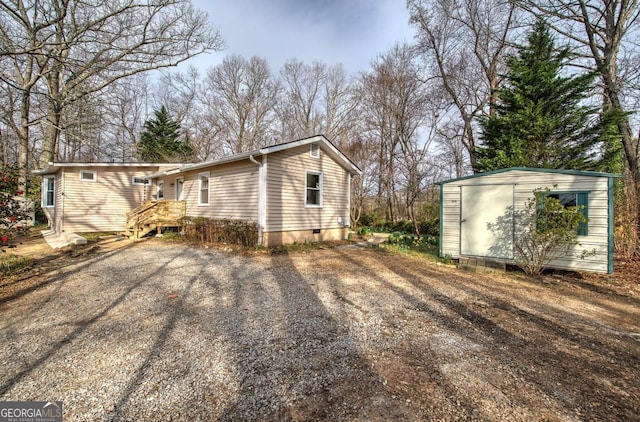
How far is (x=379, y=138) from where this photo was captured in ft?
68.6

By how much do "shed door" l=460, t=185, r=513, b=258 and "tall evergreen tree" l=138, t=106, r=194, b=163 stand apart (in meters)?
22.9

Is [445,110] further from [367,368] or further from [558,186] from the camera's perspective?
[367,368]

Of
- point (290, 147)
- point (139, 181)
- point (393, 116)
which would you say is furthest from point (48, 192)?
point (393, 116)

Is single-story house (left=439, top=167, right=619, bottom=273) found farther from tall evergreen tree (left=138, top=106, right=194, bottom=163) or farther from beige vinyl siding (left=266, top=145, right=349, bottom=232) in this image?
tall evergreen tree (left=138, top=106, right=194, bottom=163)

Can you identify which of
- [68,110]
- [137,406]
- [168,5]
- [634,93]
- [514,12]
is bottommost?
[137,406]

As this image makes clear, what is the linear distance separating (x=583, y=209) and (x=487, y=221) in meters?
1.86

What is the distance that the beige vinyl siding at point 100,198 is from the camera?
12.8m

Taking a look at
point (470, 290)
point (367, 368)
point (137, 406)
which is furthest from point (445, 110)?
point (137, 406)

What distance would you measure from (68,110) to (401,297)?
20.8 m

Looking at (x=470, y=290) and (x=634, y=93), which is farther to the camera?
(x=634, y=93)

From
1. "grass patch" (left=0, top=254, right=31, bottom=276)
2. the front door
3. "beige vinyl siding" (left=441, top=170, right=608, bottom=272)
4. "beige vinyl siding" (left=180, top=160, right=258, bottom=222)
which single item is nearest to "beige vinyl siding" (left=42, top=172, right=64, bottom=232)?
the front door

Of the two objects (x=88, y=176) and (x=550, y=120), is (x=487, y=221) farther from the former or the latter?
(x=88, y=176)

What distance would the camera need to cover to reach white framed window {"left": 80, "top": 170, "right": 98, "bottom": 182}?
13.0 m

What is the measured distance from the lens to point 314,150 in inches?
422
